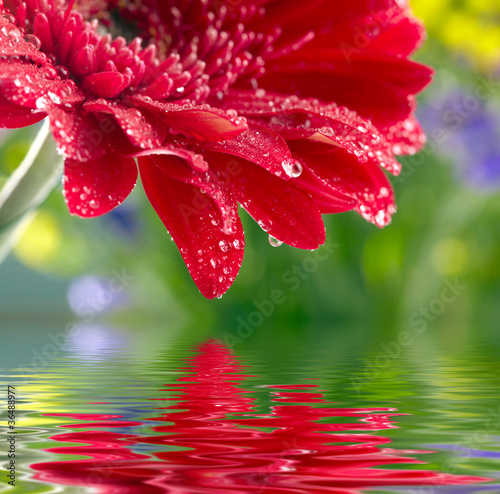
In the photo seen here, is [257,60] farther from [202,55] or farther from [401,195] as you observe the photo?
[401,195]

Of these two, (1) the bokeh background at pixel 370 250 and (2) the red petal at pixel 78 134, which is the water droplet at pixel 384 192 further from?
(1) the bokeh background at pixel 370 250

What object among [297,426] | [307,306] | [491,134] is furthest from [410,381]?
[491,134]

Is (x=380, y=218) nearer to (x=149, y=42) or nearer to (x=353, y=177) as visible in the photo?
(x=353, y=177)

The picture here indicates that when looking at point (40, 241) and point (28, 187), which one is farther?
point (40, 241)

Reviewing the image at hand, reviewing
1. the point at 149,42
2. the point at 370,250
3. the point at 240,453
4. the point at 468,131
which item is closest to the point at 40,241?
the point at 370,250

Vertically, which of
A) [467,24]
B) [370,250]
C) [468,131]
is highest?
[467,24]

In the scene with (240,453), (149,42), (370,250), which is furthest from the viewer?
(370,250)

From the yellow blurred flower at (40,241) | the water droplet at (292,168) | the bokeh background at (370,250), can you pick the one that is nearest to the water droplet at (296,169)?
the water droplet at (292,168)
